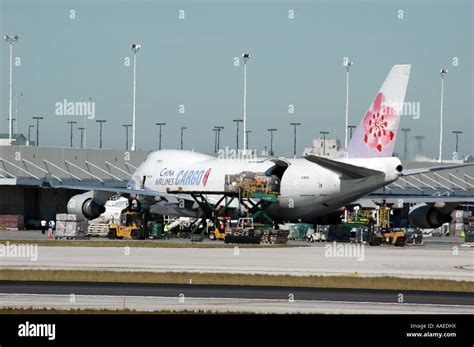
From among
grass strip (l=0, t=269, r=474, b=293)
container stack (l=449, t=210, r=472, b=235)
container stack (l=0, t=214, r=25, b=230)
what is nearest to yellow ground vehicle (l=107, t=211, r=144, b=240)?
container stack (l=0, t=214, r=25, b=230)

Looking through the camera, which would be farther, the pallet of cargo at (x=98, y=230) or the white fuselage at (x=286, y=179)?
the pallet of cargo at (x=98, y=230)

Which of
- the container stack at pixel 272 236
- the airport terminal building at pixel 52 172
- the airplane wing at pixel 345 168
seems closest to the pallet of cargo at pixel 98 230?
the container stack at pixel 272 236

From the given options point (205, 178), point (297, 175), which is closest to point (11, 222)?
point (205, 178)

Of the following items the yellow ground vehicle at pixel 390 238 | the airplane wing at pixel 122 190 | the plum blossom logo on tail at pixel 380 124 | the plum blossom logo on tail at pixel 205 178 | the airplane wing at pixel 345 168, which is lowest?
the yellow ground vehicle at pixel 390 238

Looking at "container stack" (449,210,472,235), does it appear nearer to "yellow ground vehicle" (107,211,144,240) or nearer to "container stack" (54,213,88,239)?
"yellow ground vehicle" (107,211,144,240)

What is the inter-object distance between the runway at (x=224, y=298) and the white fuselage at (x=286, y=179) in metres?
38.1

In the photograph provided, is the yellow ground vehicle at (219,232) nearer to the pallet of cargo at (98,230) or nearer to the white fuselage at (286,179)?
the white fuselage at (286,179)

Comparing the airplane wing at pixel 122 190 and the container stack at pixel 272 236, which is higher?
the airplane wing at pixel 122 190

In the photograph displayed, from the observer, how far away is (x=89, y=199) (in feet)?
286

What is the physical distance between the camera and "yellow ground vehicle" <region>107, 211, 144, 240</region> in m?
79.2

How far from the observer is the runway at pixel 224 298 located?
29.4 m
